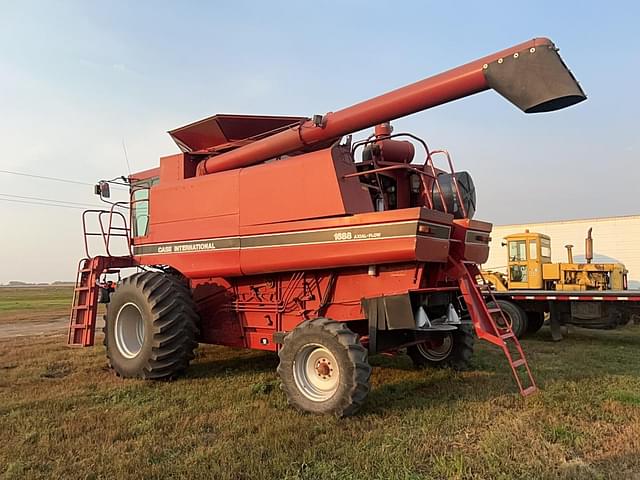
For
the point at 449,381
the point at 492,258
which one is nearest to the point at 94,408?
the point at 449,381

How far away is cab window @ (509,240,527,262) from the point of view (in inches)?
594

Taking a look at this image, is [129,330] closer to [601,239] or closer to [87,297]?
[87,297]

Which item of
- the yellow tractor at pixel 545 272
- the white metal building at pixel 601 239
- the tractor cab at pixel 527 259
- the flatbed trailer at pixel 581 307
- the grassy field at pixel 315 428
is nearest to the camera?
the grassy field at pixel 315 428

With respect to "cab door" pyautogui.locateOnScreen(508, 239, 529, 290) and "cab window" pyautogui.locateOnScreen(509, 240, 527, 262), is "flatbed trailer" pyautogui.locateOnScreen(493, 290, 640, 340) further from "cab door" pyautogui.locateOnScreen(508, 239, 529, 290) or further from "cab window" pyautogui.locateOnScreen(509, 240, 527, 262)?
"cab window" pyautogui.locateOnScreen(509, 240, 527, 262)

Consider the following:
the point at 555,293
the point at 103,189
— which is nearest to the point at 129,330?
the point at 103,189

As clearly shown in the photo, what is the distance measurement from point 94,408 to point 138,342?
2.00 m

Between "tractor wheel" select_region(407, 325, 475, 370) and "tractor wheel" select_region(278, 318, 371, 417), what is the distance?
2.41 metres

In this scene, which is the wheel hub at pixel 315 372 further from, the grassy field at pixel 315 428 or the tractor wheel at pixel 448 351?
the tractor wheel at pixel 448 351

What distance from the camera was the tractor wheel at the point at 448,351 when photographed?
7.36 meters

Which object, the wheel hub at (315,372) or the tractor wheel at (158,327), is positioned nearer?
the wheel hub at (315,372)

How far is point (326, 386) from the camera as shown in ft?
17.7

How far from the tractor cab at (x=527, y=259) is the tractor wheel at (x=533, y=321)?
2.49 meters

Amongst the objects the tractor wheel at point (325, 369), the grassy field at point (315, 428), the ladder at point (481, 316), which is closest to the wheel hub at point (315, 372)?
the tractor wheel at point (325, 369)

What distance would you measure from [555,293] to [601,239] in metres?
13.3
